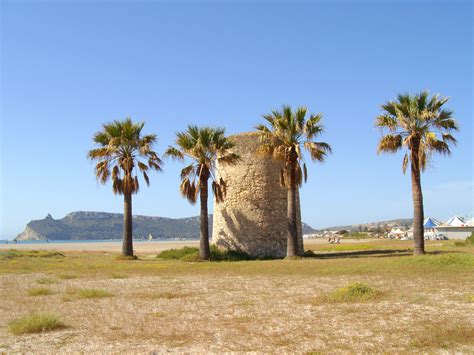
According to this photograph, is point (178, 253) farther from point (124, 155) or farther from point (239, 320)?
point (239, 320)

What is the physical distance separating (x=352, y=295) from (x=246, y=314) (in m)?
2.92

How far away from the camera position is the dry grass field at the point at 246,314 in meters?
6.96

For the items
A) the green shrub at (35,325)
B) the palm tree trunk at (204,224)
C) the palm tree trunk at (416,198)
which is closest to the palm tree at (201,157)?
the palm tree trunk at (204,224)

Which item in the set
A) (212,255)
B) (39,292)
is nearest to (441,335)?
(39,292)

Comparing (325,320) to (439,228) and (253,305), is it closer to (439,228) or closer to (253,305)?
(253,305)

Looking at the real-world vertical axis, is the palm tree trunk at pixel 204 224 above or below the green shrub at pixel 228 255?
above

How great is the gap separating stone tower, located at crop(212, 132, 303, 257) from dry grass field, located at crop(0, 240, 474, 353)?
37.8 feet

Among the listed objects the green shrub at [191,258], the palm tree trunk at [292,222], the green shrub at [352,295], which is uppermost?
the palm tree trunk at [292,222]

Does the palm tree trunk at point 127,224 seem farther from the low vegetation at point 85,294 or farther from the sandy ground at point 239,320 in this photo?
the low vegetation at point 85,294

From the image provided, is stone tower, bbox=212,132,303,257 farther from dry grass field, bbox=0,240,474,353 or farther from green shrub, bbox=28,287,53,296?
green shrub, bbox=28,287,53,296

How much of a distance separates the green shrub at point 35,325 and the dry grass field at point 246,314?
16mm

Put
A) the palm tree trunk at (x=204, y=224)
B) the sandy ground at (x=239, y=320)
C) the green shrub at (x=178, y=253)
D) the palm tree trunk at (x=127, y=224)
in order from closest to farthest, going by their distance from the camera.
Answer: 1. the sandy ground at (x=239, y=320)
2. the palm tree trunk at (x=204, y=224)
3. the palm tree trunk at (x=127, y=224)
4. the green shrub at (x=178, y=253)

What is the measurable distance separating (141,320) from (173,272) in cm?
1069

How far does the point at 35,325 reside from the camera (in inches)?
315
